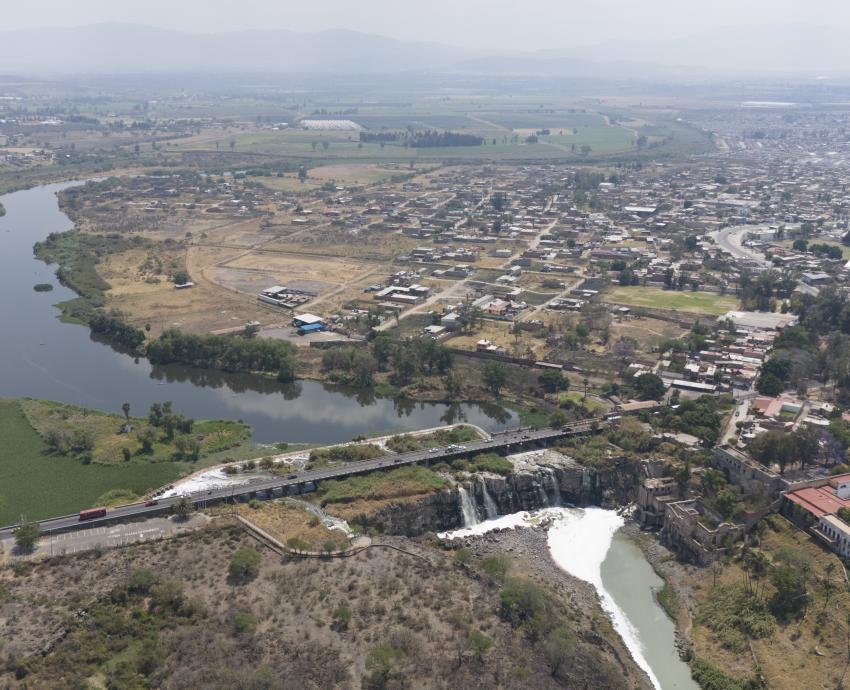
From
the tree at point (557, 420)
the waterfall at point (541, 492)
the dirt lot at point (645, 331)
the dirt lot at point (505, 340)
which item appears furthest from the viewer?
the dirt lot at point (645, 331)

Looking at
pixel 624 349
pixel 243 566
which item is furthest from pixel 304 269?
pixel 243 566

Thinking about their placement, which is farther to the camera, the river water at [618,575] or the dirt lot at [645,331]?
the dirt lot at [645,331]

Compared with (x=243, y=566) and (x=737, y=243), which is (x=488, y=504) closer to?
(x=243, y=566)

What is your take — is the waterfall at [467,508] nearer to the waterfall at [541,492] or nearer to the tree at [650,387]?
the waterfall at [541,492]

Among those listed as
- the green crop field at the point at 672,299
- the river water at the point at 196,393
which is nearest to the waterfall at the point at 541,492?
the river water at the point at 196,393

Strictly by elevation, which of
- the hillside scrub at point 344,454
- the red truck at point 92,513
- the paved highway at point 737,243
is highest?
the red truck at point 92,513

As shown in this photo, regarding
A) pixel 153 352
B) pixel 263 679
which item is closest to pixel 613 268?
pixel 153 352

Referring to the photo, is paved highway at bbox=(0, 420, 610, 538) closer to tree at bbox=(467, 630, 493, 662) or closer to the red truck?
the red truck
